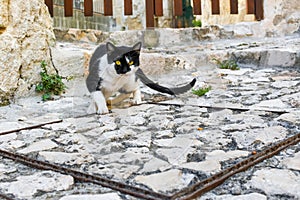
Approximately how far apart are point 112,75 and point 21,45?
0.65 metres

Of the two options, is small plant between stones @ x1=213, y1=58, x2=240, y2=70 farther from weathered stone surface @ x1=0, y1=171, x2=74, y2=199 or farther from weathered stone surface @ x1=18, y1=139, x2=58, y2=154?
weathered stone surface @ x1=0, y1=171, x2=74, y2=199

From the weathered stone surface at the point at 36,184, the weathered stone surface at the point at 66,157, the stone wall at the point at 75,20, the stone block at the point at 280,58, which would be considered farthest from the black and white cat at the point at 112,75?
the stone wall at the point at 75,20

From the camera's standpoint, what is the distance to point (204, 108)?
1.74 m

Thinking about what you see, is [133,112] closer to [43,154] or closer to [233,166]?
[43,154]

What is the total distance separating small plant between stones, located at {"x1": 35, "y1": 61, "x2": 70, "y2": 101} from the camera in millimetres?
2157

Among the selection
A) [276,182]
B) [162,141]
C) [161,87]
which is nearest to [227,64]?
[161,87]

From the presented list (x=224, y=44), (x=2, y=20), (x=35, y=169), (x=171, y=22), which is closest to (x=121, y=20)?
(x=171, y=22)

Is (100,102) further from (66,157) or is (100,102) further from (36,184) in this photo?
(36,184)

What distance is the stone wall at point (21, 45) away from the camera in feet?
6.49

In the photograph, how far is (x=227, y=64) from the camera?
2803 millimetres

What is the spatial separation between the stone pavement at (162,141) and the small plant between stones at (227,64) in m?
0.53

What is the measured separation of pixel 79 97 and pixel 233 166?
1.46 m

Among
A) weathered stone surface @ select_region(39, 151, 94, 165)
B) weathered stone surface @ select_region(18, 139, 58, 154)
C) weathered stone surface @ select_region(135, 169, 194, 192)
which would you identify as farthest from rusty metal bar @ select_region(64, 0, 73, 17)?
weathered stone surface @ select_region(135, 169, 194, 192)

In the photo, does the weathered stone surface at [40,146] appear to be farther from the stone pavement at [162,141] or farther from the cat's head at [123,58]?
the cat's head at [123,58]
